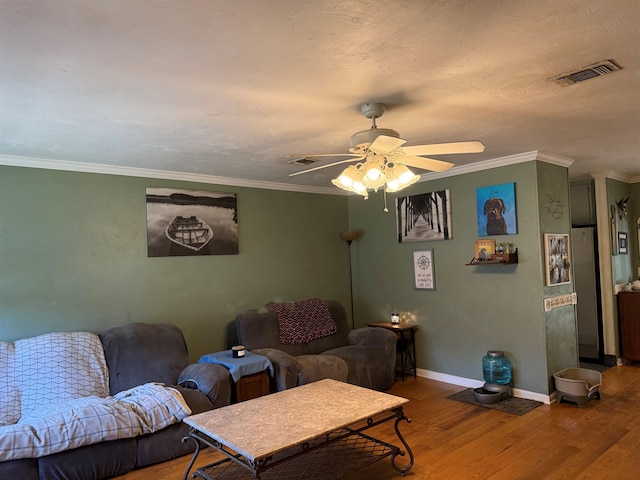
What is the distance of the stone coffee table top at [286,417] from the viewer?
95.1 inches

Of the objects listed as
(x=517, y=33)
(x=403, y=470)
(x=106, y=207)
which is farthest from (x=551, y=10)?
(x=106, y=207)

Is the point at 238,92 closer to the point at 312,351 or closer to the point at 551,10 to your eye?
the point at 551,10

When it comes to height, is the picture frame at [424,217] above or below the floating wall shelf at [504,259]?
above

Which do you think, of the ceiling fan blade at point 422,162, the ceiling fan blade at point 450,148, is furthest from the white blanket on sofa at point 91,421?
the ceiling fan blade at point 450,148

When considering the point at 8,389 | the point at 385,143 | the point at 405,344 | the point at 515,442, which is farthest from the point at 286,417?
the point at 405,344

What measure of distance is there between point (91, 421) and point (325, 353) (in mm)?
2283

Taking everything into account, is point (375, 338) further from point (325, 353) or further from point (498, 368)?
point (498, 368)

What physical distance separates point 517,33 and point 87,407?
3.37m

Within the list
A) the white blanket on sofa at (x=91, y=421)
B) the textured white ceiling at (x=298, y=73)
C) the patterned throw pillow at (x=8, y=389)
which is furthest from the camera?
the patterned throw pillow at (x=8, y=389)

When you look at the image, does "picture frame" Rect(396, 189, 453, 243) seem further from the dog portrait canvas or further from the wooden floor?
the wooden floor

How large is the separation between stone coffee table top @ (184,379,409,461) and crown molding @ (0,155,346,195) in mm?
2508

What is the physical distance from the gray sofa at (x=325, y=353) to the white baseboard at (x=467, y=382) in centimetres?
62

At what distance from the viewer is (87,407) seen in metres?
3.13

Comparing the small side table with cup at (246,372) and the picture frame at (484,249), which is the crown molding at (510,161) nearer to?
the picture frame at (484,249)
